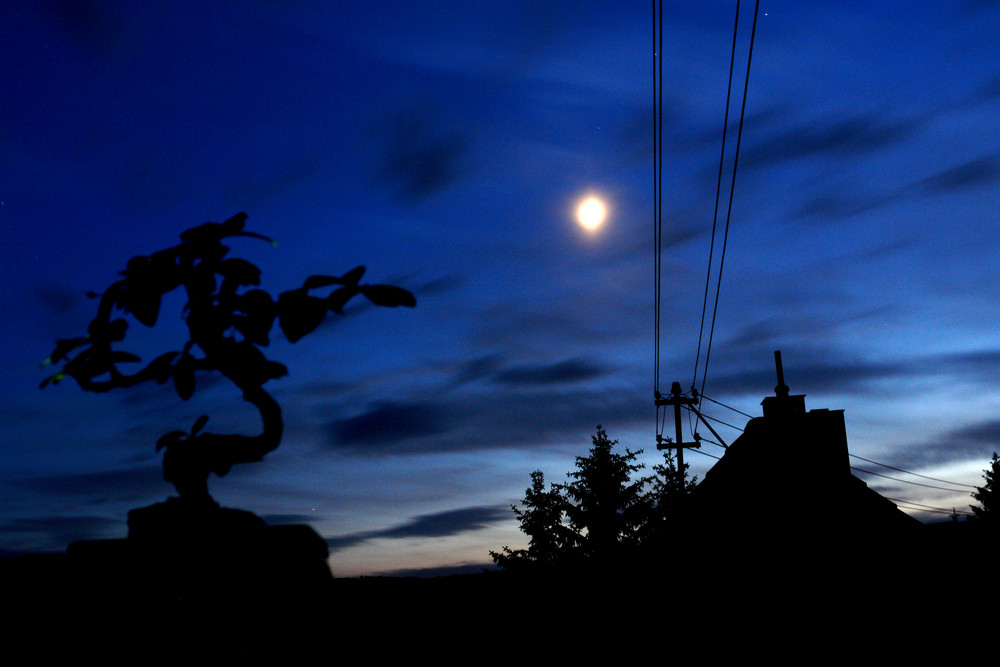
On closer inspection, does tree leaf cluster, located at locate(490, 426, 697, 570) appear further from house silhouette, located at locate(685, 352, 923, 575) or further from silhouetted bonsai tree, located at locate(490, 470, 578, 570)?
house silhouette, located at locate(685, 352, 923, 575)

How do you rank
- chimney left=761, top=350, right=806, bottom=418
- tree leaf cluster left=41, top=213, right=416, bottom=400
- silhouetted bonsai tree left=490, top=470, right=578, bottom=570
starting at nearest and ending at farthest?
tree leaf cluster left=41, top=213, right=416, bottom=400, chimney left=761, top=350, right=806, bottom=418, silhouetted bonsai tree left=490, top=470, right=578, bottom=570

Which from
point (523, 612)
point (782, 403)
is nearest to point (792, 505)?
point (782, 403)

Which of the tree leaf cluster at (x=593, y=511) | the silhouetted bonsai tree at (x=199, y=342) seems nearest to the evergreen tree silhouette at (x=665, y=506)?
the tree leaf cluster at (x=593, y=511)

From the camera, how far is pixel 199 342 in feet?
14.6

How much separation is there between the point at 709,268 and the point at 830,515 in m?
6.51

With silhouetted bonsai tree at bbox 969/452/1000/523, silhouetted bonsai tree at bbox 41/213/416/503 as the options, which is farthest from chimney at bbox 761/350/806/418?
silhouetted bonsai tree at bbox 969/452/1000/523

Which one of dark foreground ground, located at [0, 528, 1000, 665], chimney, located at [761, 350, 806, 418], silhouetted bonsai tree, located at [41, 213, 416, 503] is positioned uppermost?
chimney, located at [761, 350, 806, 418]

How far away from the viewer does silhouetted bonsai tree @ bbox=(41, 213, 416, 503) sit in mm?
4340

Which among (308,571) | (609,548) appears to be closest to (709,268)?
(308,571)

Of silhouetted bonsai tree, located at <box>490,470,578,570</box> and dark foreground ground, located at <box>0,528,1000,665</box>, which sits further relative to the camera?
silhouetted bonsai tree, located at <box>490,470,578,570</box>

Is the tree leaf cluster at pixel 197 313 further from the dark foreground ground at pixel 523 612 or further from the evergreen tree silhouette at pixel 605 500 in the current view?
the evergreen tree silhouette at pixel 605 500

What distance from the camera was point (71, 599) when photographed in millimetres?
4707

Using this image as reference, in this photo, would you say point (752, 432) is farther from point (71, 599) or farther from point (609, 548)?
point (609, 548)

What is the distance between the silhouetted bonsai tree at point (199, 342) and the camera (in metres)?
4.34
